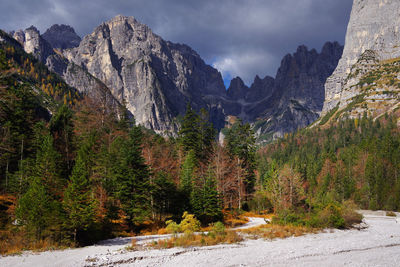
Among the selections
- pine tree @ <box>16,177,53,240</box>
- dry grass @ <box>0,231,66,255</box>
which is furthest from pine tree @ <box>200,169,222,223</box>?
pine tree @ <box>16,177,53,240</box>

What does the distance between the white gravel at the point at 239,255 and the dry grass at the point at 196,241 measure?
1.01 meters

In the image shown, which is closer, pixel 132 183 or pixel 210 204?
pixel 132 183

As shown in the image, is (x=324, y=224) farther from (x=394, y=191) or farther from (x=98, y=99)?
(x=394, y=191)

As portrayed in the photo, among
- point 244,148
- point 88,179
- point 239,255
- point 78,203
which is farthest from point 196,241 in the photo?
point 244,148

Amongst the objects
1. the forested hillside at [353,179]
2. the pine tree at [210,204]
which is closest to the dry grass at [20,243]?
the pine tree at [210,204]

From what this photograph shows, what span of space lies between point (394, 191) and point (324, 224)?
157 ft

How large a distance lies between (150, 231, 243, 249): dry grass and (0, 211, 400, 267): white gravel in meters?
1.01

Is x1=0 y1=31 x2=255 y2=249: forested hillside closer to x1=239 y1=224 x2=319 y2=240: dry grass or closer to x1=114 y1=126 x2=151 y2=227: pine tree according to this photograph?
x1=114 y1=126 x2=151 y2=227: pine tree

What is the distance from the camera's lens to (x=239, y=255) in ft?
57.2

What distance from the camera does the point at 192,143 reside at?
152 ft

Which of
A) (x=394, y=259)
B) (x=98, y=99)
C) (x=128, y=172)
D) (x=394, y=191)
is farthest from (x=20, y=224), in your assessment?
(x=394, y=191)

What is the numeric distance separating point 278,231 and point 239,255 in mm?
9808

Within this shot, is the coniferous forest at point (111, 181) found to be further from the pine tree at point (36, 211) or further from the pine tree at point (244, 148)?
the pine tree at point (244, 148)

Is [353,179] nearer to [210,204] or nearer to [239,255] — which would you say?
[210,204]
